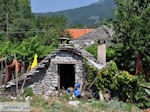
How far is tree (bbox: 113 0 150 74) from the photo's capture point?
35.9 ft

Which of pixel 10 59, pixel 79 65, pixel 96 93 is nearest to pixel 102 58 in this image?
pixel 79 65

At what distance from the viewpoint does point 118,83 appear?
959 centimetres

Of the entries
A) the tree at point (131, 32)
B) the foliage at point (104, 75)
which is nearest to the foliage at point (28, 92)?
the foliage at point (104, 75)

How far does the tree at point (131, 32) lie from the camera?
10.9 metres

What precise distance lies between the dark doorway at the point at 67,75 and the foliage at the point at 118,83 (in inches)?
153

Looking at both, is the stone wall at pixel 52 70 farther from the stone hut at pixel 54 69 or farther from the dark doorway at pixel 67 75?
the dark doorway at pixel 67 75

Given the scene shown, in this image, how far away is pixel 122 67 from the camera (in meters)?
12.7

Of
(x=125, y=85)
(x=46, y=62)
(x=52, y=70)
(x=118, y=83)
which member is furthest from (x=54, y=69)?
(x=125, y=85)

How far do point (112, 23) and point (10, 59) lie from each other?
8.33 metres

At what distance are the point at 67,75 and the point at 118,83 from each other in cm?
606

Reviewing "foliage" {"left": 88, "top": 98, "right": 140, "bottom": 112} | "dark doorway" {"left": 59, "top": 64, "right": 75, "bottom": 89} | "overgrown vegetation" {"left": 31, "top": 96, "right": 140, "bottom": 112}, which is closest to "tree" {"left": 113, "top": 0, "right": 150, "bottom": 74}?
"foliage" {"left": 88, "top": 98, "right": 140, "bottom": 112}

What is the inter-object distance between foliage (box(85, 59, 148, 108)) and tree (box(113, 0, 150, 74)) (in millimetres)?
2273

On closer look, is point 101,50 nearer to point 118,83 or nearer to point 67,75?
point 118,83

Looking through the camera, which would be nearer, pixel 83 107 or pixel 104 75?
pixel 83 107
